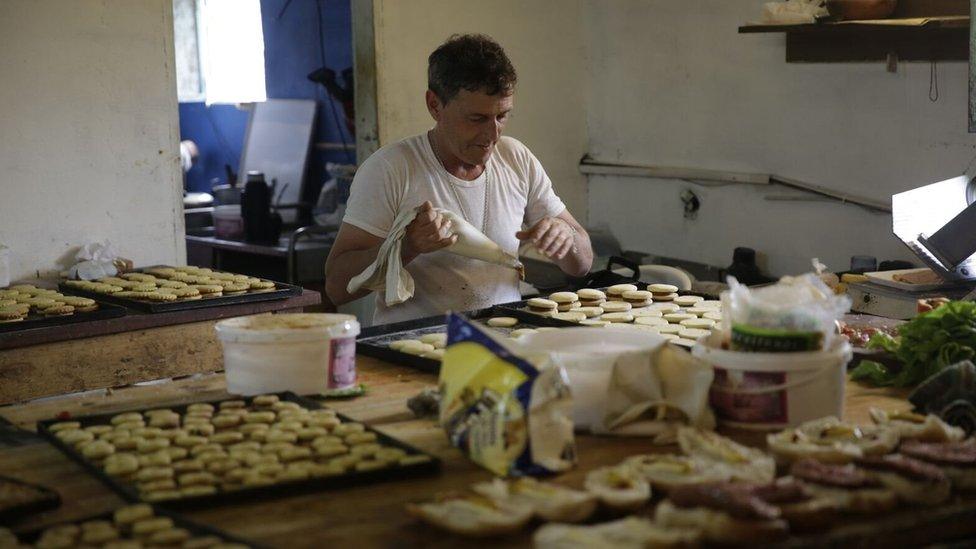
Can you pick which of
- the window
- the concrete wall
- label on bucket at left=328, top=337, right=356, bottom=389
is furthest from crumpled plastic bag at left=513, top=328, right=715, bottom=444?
the concrete wall

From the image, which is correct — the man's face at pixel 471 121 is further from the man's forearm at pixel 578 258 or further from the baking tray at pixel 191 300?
the baking tray at pixel 191 300

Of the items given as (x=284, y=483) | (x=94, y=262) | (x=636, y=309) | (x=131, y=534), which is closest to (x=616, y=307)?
(x=636, y=309)

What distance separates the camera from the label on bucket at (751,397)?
2299mm

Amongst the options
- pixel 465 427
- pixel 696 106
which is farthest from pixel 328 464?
pixel 696 106

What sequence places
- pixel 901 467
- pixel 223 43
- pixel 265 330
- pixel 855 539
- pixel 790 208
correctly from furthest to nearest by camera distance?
pixel 790 208
pixel 223 43
pixel 265 330
pixel 901 467
pixel 855 539

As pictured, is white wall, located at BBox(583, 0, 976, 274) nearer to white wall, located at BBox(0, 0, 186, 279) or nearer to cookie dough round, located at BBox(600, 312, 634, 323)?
cookie dough round, located at BBox(600, 312, 634, 323)

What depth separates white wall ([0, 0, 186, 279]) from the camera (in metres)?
4.77

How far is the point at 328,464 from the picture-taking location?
210cm

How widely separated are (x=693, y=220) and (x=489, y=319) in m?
3.01

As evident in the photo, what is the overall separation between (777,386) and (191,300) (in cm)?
249

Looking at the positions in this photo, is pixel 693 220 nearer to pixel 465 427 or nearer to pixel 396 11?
pixel 396 11

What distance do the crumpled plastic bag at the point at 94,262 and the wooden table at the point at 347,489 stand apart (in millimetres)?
2134

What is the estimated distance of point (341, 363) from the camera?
105 inches

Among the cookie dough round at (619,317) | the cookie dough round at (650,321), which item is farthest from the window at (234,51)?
the cookie dough round at (650,321)
